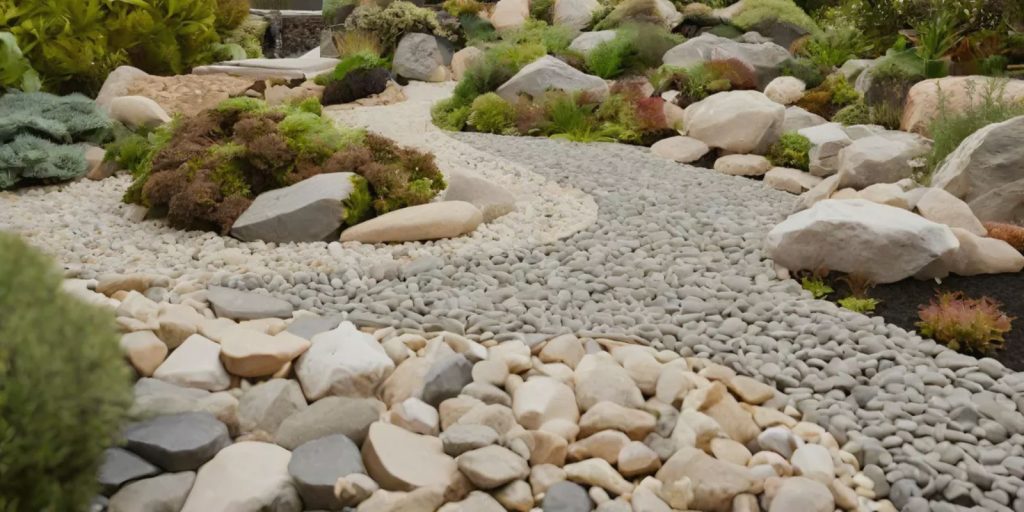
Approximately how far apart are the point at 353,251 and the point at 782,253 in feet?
8.79

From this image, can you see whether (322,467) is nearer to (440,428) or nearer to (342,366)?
(440,428)

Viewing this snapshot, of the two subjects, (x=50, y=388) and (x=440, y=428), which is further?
(x=440, y=428)

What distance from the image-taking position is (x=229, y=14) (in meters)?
15.0

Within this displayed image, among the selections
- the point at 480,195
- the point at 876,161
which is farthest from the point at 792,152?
the point at 480,195

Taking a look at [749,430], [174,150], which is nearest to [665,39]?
[174,150]

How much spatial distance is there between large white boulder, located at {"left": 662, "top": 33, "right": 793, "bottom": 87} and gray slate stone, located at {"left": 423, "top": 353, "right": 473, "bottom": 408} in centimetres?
841

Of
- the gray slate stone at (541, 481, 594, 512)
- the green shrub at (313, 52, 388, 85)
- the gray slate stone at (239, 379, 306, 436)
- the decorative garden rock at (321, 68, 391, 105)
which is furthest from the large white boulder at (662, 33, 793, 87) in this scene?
the gray slate stone at (541, 481, 594, 512)

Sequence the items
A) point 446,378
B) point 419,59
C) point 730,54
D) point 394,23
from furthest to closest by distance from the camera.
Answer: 1. point 394,23
2. point 419,59
3. point 730,54
4. point 446,378

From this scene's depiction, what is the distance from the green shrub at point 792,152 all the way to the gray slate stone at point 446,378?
5.54m

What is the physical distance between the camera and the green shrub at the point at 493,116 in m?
10.5

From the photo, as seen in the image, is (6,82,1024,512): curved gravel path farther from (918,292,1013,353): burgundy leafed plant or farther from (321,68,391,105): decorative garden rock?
(321,68,391,105): decorative garden rock

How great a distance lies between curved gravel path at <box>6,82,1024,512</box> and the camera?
11.8 feet

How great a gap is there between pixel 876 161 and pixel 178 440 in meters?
6.05

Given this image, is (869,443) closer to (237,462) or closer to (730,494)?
(730,494)
